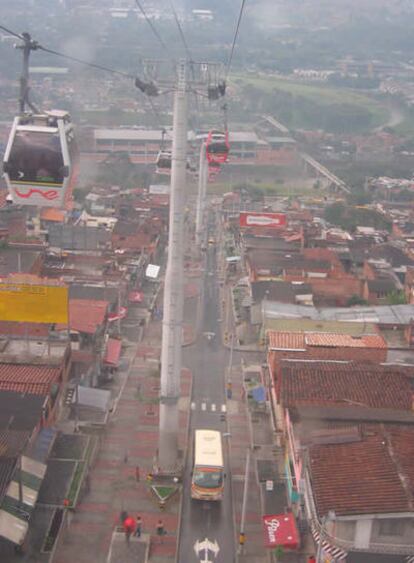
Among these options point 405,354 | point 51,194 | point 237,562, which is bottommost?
point 237,562

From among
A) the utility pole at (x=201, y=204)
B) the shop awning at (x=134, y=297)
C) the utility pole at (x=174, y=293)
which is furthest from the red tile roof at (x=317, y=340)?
the utility pole at (x=201, y=204)

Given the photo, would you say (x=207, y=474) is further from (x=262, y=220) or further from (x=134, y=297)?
(x=262, y=220)

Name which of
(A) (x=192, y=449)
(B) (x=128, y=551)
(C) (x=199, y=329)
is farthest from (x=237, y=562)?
(C) (x=199, y=329)

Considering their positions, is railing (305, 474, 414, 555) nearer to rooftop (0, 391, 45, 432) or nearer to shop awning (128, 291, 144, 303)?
rooftop (0, 391, 45, 432)

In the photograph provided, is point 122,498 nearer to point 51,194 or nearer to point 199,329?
point 51,194

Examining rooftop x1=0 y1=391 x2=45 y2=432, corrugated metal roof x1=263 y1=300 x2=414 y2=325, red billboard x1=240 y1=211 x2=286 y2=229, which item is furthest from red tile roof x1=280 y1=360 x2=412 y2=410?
red billboard x1=240 y1=211 x2=286 y2=229

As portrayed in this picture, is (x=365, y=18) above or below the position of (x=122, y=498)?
above

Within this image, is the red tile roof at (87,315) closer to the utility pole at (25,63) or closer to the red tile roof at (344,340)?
the red tile roof at (344,340)
